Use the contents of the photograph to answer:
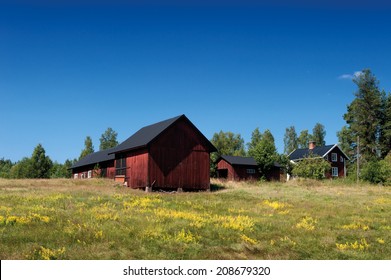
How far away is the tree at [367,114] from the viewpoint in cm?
7750

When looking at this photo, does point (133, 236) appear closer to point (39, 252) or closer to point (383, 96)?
point (39, 252)

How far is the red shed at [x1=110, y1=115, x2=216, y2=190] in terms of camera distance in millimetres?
37469

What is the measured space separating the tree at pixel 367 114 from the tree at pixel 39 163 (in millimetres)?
60671

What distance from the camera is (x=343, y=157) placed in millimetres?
73438

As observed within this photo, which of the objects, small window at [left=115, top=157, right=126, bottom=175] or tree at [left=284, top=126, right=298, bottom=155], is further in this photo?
tree at [left=284, top=126, right=298, bottom=155]

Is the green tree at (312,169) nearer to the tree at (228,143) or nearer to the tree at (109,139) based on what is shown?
the tree at (228,143)

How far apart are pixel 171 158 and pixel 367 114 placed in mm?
54050

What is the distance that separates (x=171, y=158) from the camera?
38.4 m

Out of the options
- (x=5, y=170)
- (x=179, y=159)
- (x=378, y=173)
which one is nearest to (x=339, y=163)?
(x=378, y=173)

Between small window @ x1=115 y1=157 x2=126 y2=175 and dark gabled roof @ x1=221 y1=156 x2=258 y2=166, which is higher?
dark gabled roof @ x1=221 y1=156 x2=258 y2=166

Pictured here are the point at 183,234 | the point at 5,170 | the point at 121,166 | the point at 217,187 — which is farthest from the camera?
the point at 5,170

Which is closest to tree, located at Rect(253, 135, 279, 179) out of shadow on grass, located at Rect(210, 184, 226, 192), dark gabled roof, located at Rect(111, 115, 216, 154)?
shadow on grass, located at Rect(210, 184, 226, 192)

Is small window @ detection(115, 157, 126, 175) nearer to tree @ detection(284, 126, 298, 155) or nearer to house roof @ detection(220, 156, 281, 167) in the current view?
house roof @ detection(220, 156, 281, 167)

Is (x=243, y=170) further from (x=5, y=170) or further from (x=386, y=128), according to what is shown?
(x=5, y=170)
